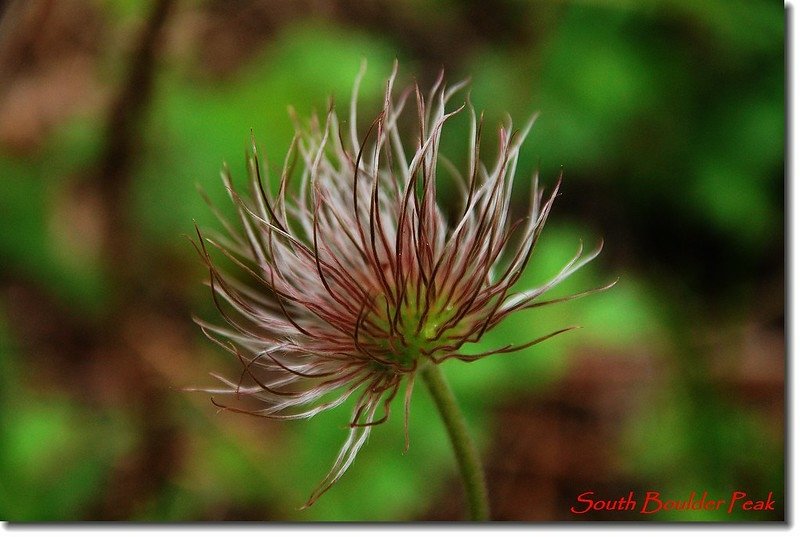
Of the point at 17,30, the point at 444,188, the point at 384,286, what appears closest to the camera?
the point at 384,286

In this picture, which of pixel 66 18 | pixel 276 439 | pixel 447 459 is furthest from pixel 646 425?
pixel 66 18

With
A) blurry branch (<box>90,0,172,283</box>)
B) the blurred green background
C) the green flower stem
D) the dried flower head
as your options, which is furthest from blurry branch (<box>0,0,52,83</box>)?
the green flower stem

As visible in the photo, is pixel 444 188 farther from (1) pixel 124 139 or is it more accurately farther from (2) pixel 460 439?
(2) pixel 460 439

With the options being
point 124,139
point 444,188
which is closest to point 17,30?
point 124,139

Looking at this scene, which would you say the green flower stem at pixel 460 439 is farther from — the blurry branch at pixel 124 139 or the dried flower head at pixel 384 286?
the blurry branch at pixel 124 139

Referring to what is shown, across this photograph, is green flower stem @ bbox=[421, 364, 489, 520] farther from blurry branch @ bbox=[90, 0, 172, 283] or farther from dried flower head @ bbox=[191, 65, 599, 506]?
blurry branch @ bbox=[90, 0, 172, 283]

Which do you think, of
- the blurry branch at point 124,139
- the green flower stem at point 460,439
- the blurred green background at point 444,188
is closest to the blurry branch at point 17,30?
the blurred green background at point 444,188
